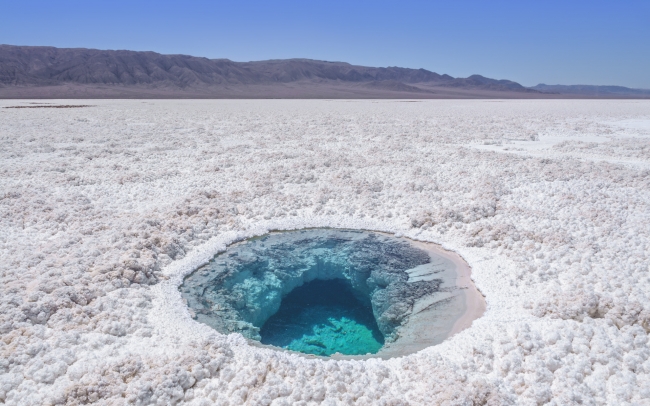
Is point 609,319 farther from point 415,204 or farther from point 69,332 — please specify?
point 69,332

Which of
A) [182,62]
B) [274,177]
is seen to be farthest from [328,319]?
[182,62]

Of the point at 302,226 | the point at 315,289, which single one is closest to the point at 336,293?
the point at 315,289

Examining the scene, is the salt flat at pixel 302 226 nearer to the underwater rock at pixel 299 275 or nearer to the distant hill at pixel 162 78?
the underwater rock at pixel 299 275

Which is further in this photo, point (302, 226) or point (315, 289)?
point (302, 226)

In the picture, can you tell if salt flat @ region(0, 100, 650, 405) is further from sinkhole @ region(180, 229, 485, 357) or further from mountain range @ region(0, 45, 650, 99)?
mountain range @ region(0, 45, 650, 99)

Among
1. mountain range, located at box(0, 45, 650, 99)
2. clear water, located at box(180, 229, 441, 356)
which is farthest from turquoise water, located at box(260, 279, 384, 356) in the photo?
mountain range, located at box(0, 45, 650, 99)

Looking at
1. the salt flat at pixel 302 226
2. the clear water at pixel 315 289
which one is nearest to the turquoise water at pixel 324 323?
the clear water at pixel 315 289

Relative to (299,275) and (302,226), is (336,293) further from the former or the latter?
(302,226)
